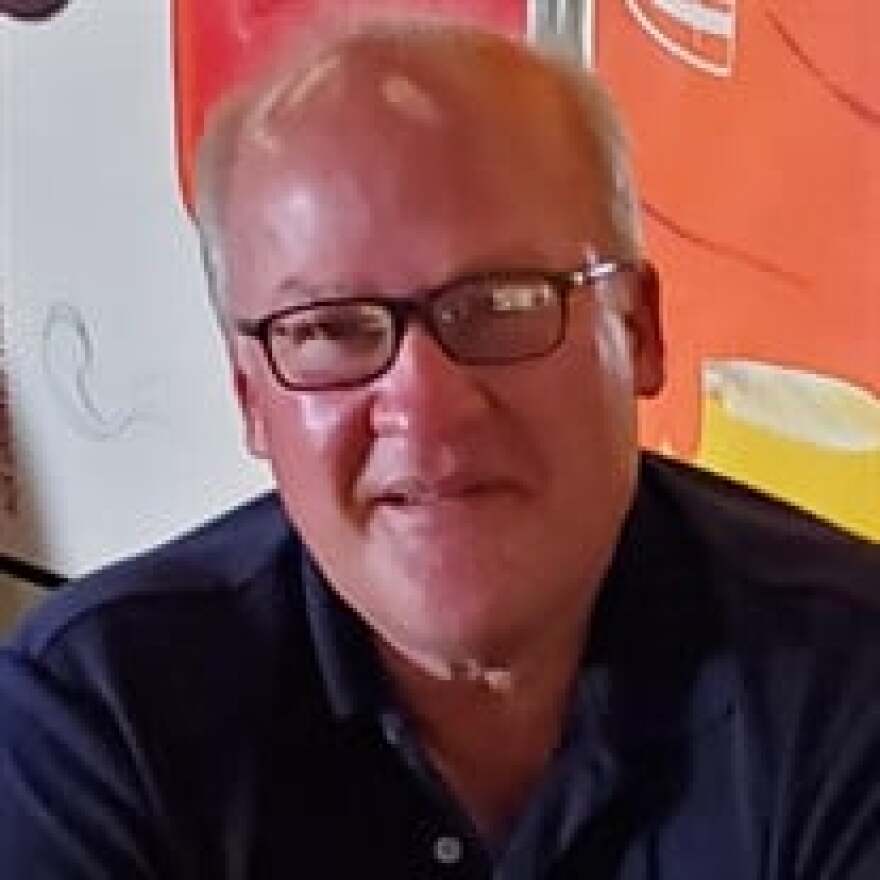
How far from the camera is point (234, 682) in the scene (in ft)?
3.61

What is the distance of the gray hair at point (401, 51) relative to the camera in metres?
1.03

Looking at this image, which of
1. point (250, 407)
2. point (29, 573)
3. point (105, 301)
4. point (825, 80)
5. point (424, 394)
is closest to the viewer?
point (424, 394)

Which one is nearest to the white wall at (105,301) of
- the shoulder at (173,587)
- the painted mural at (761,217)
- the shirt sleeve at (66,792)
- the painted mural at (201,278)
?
the painted mural at (201,278)

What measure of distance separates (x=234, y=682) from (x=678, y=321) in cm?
67

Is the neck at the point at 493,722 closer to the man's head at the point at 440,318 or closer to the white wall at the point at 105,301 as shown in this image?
the man's head at the point at 440,318

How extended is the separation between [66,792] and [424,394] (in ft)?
0.94

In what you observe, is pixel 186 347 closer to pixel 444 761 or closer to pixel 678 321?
pixel 678 321

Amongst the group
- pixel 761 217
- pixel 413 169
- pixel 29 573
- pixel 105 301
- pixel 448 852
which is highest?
pixel 413 169

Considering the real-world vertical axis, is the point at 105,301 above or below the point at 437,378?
below

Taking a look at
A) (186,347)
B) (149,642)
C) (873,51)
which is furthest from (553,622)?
(186,347)

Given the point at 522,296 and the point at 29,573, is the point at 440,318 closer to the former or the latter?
the point at 522,296

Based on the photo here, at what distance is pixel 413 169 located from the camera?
0.99 m

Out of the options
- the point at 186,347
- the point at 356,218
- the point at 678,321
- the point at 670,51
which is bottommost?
the point at 186,347

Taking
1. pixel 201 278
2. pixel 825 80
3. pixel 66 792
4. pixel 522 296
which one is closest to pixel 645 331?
pixel 522 296
